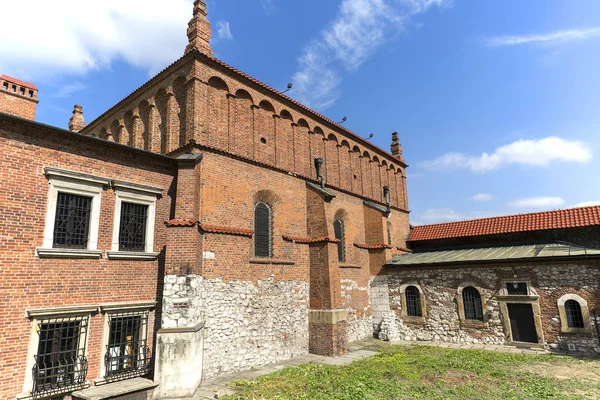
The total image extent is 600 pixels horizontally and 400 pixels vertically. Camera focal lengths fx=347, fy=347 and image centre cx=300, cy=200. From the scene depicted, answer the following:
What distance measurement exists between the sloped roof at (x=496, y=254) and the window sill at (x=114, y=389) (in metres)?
13.6

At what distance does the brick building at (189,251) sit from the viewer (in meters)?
8.52

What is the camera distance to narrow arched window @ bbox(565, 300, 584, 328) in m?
14.1

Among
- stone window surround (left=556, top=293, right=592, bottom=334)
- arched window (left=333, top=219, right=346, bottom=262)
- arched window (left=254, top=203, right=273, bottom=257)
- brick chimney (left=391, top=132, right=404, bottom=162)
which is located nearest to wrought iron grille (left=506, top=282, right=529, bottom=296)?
stone window surround (left=556, top=293, right=592, bottom=334)

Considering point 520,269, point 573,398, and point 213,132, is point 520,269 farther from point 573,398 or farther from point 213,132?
point 213,132

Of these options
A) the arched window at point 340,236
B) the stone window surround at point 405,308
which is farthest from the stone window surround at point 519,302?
the arched window at point 340,236

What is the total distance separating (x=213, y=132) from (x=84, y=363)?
7892mm

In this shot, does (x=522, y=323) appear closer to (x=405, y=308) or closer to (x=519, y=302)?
(x=519, y=302)

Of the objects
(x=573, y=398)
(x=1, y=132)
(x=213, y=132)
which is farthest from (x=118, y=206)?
(x=573, y=398)

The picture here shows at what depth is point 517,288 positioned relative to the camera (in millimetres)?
15430

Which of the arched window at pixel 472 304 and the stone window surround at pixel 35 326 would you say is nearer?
the stone window surround at pixel 35 326

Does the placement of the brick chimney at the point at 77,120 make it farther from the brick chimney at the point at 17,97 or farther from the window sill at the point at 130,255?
the window sill at the point at 130,255

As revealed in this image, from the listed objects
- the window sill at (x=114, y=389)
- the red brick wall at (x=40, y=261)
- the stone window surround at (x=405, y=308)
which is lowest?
the window sill at (x=114, y=389)

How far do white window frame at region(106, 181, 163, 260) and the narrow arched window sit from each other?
16185 millimetres

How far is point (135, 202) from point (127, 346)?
4.16m
